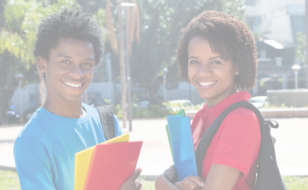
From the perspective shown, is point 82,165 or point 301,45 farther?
point 301,45

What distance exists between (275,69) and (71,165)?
37.7 m

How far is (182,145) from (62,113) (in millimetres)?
814

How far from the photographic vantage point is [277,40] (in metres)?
41.7

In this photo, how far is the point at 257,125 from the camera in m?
1.46

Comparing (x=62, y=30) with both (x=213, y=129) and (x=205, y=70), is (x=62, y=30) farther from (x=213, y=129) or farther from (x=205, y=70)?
(x=213, y=129)

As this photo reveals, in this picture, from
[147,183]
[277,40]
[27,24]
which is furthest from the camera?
[277,40]

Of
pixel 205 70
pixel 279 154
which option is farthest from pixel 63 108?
pixel 279 154

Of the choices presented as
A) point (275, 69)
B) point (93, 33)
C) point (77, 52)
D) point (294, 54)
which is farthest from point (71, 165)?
point (294, 54)

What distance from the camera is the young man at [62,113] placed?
1.61 meters

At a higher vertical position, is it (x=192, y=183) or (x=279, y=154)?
(x=192, y=183)

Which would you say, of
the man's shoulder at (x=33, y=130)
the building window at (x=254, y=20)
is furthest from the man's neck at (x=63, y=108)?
the building window at (x=254, y=20)

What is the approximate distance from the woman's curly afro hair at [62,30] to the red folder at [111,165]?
81 centimetres

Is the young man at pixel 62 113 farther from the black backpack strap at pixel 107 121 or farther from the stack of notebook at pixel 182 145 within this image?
the stack of notebook at pixel 182 145

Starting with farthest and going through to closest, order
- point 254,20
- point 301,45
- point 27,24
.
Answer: point 254,20 < point 301,45 < point 27,24
